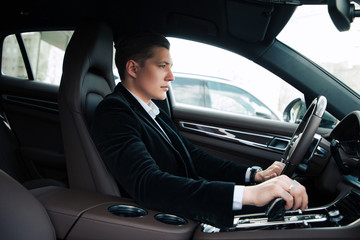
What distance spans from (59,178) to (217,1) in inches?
69.0

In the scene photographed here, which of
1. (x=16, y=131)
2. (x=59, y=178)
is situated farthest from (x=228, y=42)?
(x=16, y=131)

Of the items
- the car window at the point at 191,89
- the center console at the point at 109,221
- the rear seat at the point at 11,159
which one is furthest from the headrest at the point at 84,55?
the car window at the point at 191,89

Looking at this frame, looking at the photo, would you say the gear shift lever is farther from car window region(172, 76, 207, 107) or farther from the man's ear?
car window region(172, 76, 207, 107)

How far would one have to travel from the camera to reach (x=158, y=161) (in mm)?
1659

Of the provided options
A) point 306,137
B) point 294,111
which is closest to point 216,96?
point 294,111

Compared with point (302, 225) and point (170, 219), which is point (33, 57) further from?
point (302, 225)

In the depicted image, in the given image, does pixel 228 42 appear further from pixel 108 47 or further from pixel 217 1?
pixel 108 47

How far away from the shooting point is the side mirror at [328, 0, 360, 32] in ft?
4.57

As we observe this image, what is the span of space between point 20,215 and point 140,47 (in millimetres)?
954

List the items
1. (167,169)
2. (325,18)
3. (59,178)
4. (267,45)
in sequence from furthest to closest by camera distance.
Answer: (59,178) → (267,45) → (325,18) → (167,169)

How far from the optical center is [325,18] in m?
1.84

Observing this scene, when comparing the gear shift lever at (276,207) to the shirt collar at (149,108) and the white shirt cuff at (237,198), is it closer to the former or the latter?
the white shirt cuff at (237,198)

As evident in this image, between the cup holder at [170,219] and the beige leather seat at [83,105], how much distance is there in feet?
1.02

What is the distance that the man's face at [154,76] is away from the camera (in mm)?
1800
